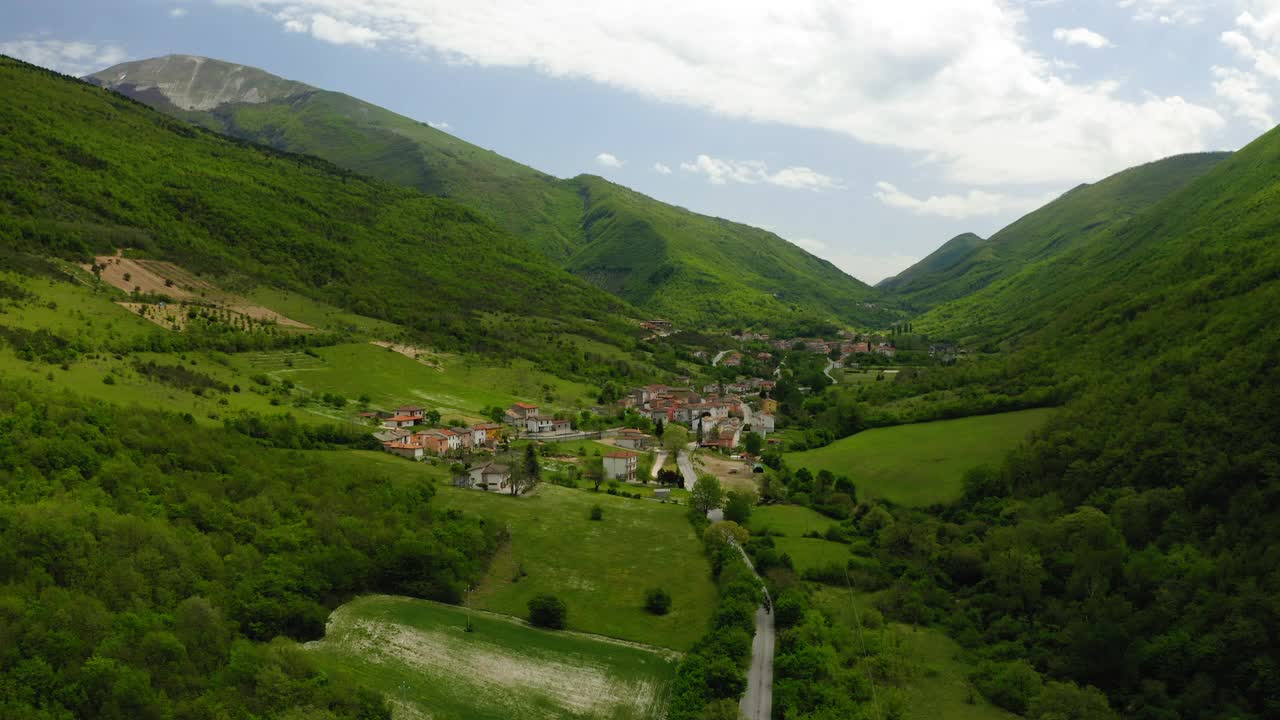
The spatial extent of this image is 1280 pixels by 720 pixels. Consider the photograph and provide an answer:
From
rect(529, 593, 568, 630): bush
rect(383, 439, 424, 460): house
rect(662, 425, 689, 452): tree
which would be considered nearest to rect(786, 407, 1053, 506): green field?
rect(662, 425, 689, 452): tree

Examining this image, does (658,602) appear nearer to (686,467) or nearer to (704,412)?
(686,467)

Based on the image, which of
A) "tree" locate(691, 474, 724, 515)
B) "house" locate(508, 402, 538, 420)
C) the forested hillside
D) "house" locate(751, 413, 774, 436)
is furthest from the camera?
"house" locate(751, 413, 774, 436)

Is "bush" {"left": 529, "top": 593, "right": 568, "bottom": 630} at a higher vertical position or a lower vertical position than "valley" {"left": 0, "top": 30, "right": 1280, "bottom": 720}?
lower

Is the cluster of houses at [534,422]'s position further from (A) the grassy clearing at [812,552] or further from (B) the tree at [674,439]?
(A) the grassy clearing at [812,552]

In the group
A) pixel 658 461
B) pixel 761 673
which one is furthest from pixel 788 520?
pixel 761 673

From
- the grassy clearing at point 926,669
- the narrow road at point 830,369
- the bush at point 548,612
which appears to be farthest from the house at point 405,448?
the narrow road at point 830,369

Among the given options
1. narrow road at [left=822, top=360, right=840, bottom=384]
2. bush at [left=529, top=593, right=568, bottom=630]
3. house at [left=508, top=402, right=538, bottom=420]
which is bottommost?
bush at [left=529, top=593, right=568, bottom=630]

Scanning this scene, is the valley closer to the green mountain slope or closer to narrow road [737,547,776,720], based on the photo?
narrow road [737,547,776,720]
